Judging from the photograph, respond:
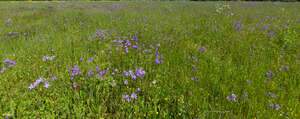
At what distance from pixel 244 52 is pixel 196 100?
207 centimetres

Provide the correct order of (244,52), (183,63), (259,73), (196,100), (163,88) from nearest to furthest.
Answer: (196,100)
(163,88)
(259,73)
(183,63)
(244,52)

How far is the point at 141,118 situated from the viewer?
1.44 m

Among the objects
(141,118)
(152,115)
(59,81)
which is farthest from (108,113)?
(59,81)

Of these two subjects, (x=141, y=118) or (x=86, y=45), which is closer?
(x=141, y=118)

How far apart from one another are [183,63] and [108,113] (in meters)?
1.57

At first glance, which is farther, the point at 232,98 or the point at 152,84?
the point at 152,84

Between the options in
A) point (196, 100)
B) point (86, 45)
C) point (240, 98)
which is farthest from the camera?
point (86, 45)

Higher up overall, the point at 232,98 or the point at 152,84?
the point at 152,84

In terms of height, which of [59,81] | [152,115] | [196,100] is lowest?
[152,115]

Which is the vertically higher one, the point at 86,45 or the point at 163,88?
the point at 86,45

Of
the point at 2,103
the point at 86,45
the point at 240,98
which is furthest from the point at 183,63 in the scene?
the point at 2,103

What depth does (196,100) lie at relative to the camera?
159 centimetres

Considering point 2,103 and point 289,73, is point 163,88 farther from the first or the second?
point 289,73

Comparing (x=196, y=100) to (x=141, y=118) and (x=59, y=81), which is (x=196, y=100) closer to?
(x=141, y=118)
